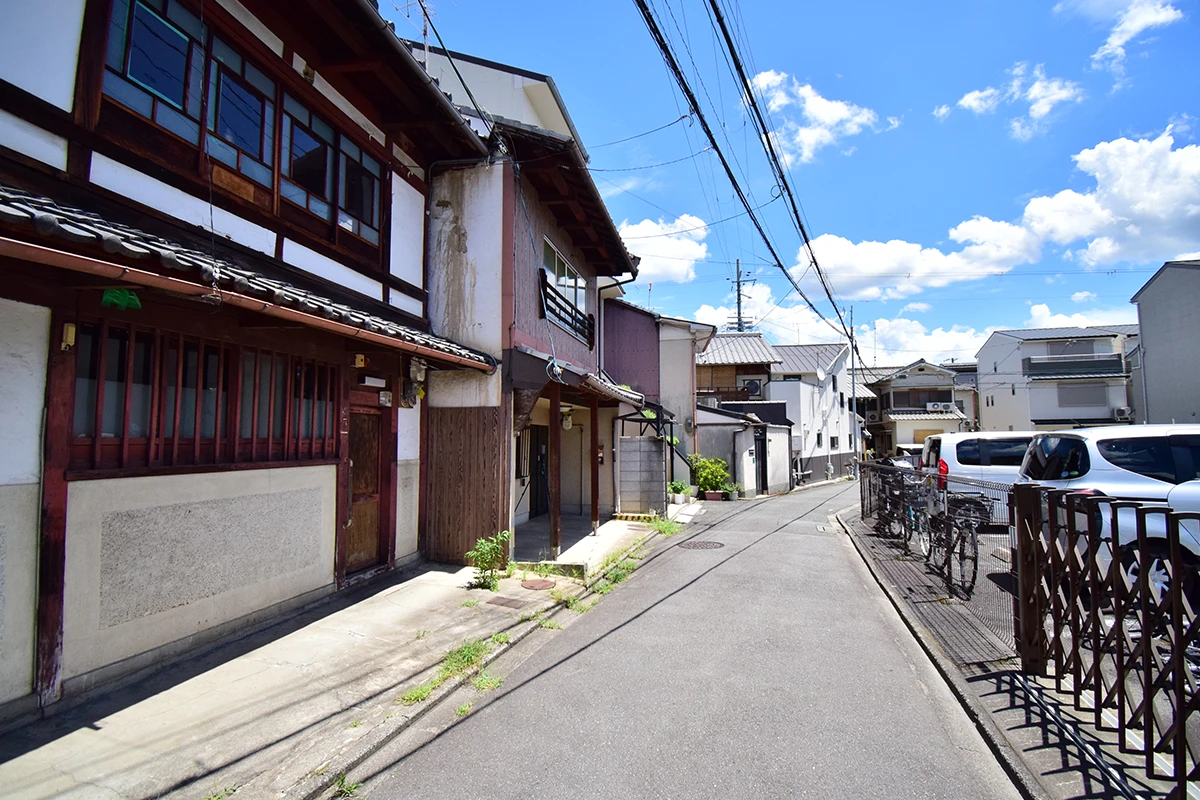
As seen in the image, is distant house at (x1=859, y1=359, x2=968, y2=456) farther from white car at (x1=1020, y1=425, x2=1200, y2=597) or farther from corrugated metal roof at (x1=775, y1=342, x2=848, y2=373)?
white car at (x1=1020, y1=425, x2=1200, y2=597)

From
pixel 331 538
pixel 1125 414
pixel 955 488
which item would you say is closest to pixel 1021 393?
pixel 1125 414

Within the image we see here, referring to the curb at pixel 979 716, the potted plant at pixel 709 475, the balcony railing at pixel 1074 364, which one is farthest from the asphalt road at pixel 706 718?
the balcony railing at pixel 1074 364

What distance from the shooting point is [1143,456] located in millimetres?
6816

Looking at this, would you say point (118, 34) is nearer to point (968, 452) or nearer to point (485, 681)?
point (485, 681)

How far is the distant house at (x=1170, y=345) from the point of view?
21297 mm

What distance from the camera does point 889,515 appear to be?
11164mm

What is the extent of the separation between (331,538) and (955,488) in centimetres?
829

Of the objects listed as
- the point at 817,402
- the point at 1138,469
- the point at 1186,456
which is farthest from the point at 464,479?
the point at 817,402

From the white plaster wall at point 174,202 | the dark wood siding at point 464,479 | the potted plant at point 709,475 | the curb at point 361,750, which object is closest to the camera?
the curb at point 361,750

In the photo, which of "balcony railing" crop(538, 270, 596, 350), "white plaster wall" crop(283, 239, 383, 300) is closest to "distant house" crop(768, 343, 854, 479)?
"balcony railing" crop(538, 270, 596, 350)

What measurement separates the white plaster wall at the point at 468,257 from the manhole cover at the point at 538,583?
121 inches

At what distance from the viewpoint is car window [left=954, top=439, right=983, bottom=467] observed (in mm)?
12461

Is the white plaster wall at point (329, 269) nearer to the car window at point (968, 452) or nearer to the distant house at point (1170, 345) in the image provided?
the car window at point (968, 452)

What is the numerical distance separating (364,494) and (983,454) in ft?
40.5
